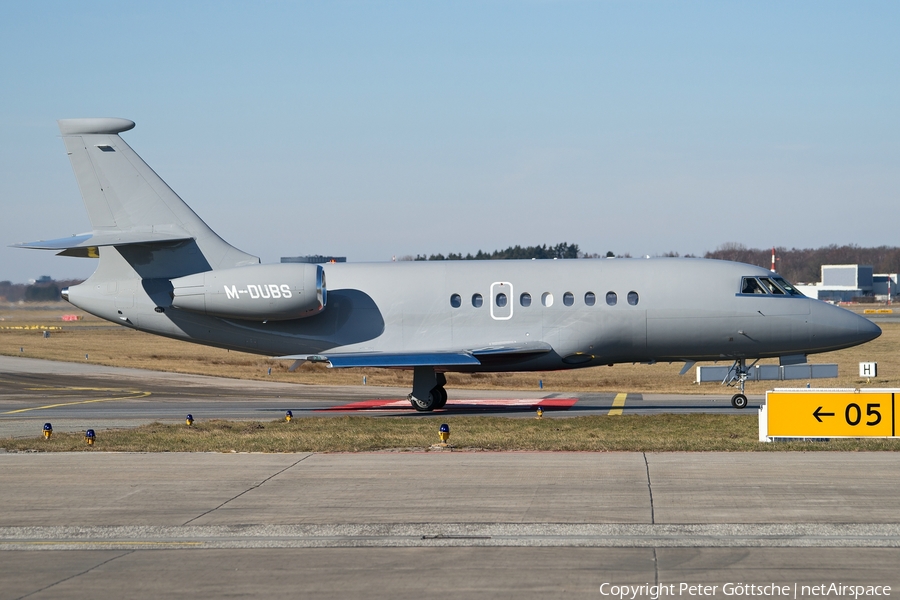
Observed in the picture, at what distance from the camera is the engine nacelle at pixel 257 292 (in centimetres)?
2542

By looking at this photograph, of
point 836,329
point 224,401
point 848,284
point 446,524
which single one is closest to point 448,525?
point 446,524

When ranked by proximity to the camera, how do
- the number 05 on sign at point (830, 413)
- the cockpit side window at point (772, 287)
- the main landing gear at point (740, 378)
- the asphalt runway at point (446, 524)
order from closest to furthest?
the asphalt runway at point (446, 524)
the number 05 on sign at point (830, 413)
the main landing gear at point (740, 378)
the cockpit side window at point (772, 287)

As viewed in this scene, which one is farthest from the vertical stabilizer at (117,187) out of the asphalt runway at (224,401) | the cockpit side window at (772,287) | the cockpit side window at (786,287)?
the cockpit side window at (786,287)

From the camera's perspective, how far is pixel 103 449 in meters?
17.9

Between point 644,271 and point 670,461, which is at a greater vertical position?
point 644,271

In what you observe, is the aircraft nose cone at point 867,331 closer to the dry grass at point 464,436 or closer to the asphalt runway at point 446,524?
the dry grass at point 464,436

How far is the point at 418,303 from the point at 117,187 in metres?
9.22

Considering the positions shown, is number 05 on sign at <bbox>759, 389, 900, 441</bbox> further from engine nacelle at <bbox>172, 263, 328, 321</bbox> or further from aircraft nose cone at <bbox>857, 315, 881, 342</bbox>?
engine nacelle at <bbox>172, 263, 328, 321</bbox>

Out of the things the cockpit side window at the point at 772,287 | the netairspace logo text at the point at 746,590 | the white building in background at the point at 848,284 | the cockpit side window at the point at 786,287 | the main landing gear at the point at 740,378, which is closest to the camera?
the netairspace logo text at the point at 746,590

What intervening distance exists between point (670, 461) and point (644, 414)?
8.45 meters

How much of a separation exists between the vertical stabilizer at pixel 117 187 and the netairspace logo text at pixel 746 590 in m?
20.3

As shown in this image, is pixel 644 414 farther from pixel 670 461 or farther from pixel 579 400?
→ pixel 670 461

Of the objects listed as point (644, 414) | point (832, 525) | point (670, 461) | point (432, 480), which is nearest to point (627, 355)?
point (644, 414)

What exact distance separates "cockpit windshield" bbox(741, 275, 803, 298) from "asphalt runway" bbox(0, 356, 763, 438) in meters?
3.30
